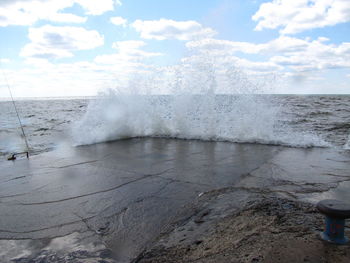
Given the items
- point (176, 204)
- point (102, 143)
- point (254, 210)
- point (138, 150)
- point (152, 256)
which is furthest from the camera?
point (102, 143)

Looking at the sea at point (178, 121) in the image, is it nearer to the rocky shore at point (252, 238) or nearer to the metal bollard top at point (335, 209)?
the rocky shore at point (252, 238)

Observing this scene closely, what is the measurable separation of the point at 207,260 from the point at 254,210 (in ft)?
3.20

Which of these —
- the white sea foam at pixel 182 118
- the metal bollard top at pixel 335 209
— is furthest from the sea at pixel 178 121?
the metal bollard top at pixel 335 209

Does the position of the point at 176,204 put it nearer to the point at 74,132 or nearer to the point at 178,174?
the point at 178,174

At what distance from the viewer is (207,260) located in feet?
6.97

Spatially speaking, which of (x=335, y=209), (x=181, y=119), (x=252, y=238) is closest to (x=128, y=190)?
(x=252, y=238)

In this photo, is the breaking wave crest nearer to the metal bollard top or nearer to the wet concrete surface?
the wet concrete surface

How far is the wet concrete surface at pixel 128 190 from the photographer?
279cm

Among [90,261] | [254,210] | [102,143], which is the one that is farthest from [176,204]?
[102,143]

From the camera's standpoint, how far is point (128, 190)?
4145 mm

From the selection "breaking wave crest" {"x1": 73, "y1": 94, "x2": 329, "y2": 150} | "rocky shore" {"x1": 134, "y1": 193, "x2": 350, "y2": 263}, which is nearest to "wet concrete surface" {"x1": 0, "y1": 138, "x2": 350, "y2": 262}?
"rocky shore" {"x1": 134, "y1": 193, "x2": 350, "y2": 263}

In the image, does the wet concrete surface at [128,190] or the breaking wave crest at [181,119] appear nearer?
the wet concrete surface at [128,190]

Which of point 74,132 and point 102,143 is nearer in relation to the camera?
point 102,143

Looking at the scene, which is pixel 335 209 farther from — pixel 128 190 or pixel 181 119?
pixel 181 119
